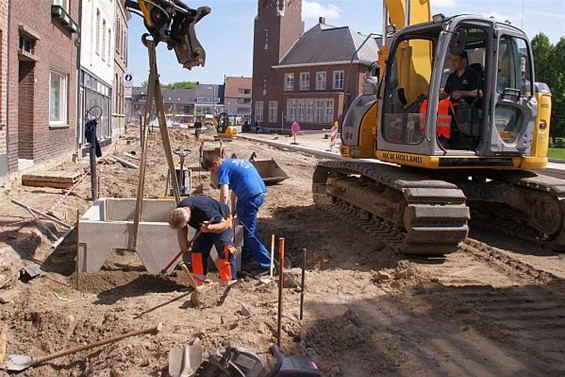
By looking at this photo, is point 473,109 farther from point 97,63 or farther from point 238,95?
point 238,95

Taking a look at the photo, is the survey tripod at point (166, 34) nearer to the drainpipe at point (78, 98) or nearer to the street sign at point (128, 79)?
the drainpipe at point (78, 98)

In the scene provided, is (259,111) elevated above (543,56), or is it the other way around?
(543,56)

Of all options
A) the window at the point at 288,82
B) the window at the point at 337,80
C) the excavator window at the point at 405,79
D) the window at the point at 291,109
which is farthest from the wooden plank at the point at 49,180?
the window at the point at 288,82

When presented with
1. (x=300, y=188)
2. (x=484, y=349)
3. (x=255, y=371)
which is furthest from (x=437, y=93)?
(x=300, y=188)

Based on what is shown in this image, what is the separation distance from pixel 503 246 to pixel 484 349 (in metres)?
3.98

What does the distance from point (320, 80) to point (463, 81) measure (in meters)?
50.4

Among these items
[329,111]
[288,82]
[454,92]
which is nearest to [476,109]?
[454,92]

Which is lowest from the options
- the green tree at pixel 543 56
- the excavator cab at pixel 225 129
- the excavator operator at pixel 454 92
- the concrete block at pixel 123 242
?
the concrete block at pixel 123 242

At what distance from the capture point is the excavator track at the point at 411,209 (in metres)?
Result: 7.34

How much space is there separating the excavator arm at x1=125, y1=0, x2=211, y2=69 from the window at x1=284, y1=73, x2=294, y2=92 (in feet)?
179

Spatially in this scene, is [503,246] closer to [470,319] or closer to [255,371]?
[470,319]

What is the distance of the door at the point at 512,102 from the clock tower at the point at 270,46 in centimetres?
5353

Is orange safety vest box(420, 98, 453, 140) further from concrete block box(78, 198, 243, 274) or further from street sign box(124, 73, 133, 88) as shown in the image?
street sign box(124, 73, 133, 88)

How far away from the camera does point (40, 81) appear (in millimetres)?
13625
